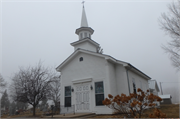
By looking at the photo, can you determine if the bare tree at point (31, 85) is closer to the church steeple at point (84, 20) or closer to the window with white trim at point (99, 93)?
the window with white trim at point (99, 93)

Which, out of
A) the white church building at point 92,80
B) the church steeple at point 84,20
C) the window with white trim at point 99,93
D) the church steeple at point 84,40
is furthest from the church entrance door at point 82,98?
the church steeple at point 84,20

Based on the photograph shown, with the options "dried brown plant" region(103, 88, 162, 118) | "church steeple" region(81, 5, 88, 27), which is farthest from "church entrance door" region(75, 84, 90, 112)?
"church steeple" region(81, 5, 88, 27)

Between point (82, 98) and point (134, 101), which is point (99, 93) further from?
point (134, 101)

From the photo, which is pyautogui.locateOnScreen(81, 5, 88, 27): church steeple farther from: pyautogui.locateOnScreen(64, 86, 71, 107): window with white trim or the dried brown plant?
the dried brown plant

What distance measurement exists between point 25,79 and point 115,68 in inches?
447

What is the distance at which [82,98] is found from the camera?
564 inches

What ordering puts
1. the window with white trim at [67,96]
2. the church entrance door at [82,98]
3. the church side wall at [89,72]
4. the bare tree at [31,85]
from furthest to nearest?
the bare tree at [31,85], the window with white trim at [67,96], the church entrance door at [82,98], the church side wall at [89,72]

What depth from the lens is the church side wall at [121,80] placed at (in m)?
13.9

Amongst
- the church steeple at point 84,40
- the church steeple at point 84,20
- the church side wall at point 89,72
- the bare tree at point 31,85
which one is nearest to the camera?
the church side wall at point 89,72

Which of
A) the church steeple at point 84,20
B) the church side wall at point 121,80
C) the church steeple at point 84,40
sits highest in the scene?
the church steeple at point 84,20

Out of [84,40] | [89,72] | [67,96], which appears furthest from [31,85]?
[84,40]

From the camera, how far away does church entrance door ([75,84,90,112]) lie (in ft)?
45.6

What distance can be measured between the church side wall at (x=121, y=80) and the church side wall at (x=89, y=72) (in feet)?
5.85

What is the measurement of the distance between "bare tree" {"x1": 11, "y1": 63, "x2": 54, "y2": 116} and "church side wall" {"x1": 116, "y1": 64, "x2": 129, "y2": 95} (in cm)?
939
